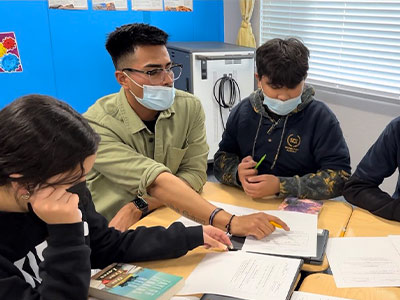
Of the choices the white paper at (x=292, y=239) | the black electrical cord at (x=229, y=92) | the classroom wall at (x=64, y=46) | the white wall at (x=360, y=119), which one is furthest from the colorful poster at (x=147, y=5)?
the white paper at (x=292, y=239)

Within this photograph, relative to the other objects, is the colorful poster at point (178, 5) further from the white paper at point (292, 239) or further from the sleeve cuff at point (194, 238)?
the sleeve cuff at point (194, 238)

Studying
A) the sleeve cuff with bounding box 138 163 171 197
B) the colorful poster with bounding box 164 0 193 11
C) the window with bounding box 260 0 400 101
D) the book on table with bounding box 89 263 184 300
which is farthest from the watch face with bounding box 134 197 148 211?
the colorful poster with bounding box 164 0 193 11

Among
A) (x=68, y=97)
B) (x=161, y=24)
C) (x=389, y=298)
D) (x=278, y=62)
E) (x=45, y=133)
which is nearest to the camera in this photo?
(x=45, y=133)

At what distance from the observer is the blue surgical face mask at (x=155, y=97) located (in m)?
1.71

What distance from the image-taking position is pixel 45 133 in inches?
30.9

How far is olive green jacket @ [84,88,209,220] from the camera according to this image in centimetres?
152

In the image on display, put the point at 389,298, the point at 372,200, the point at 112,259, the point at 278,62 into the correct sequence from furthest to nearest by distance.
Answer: the point at 278,62 → the point at 372,200 → the point at 112,259 → the point at 389,298

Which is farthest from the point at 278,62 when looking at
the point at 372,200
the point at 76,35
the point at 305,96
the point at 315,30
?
the point at 76,35

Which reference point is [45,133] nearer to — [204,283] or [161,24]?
[204,283]

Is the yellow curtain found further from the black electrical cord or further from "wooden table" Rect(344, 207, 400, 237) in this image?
"wooden table" Rect(344, 207, 400, 237)

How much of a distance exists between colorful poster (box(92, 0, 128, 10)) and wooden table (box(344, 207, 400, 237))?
8.73 ft

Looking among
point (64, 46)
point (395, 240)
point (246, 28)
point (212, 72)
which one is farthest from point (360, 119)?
point (64, 46)

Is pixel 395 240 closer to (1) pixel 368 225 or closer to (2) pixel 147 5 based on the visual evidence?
(1) pixel 368 225

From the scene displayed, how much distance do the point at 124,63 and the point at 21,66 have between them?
165cm
